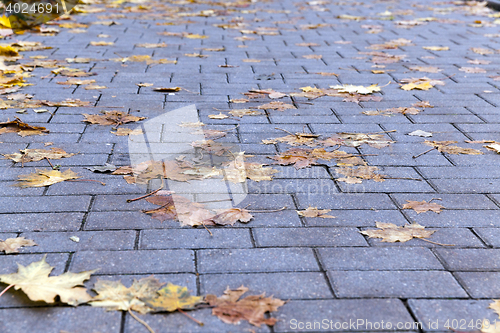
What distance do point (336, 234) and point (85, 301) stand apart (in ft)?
3.30

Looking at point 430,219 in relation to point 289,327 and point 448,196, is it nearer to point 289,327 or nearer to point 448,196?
point 448,196

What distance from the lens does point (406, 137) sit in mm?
3070

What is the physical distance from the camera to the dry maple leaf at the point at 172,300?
1.59 metres

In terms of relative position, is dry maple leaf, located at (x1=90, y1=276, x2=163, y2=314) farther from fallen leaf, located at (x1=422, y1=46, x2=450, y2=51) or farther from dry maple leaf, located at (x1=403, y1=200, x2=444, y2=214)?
fallen leaf, located at (x1=422, y1=46, x2=450, y2=51)

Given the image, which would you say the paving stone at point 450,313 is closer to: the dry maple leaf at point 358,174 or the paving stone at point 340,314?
the paving stone at point 340,314

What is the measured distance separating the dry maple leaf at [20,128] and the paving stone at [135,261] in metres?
1.42

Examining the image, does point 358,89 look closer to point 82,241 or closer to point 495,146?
point 495,146

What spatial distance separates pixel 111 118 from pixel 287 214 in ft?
5.22

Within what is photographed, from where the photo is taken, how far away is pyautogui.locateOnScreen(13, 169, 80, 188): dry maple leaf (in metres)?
2.39

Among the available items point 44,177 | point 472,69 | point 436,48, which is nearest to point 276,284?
point 44,177

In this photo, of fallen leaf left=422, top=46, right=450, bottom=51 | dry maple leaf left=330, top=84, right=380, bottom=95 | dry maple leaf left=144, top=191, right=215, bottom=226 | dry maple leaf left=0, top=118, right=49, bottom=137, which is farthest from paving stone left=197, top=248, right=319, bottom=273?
fallen leaf left=422, top=46, right=450, bottom=51

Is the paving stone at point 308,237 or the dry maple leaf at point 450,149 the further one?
the dry maple leaf at point 450,149

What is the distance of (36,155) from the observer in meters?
2.69
